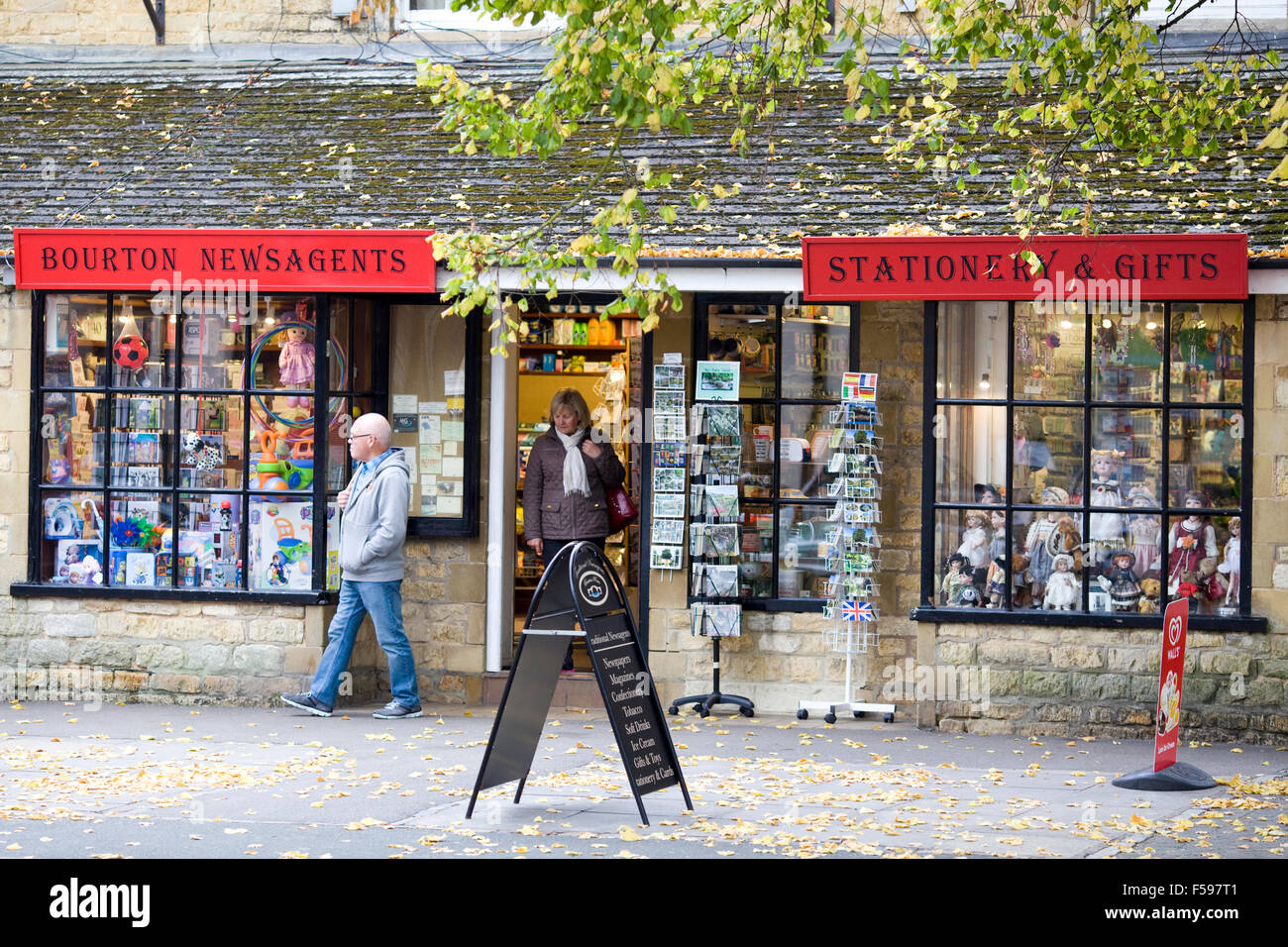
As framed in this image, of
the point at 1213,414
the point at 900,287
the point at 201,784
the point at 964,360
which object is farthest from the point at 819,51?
the point at 201,784

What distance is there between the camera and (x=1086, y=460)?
9.98 m

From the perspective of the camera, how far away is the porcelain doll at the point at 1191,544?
984 centimetres

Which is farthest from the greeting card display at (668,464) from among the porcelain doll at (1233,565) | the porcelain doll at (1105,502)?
the porcelain doll at (1233,565)

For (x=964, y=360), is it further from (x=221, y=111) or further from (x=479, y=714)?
(x=221, y=111)

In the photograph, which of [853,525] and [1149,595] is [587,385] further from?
[1149,595]

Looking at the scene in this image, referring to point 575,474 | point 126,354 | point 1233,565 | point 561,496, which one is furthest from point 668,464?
point 126,354

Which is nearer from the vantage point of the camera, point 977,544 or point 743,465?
point 977,544

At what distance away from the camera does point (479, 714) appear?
34.7 ft

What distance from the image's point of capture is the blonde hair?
10820 millimetres

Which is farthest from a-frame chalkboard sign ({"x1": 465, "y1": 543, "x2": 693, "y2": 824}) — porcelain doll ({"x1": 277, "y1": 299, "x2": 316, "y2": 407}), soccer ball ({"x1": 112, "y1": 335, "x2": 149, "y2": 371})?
soccer ball ({"x1": 112, "y1": 335, "x2": 149, "y2": 371})

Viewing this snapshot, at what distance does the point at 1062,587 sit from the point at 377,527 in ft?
13.9

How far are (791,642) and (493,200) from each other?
3.49 metres

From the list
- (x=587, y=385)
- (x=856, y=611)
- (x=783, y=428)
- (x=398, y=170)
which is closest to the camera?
(x=856, y=611)

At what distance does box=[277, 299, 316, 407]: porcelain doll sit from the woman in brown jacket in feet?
5.15
